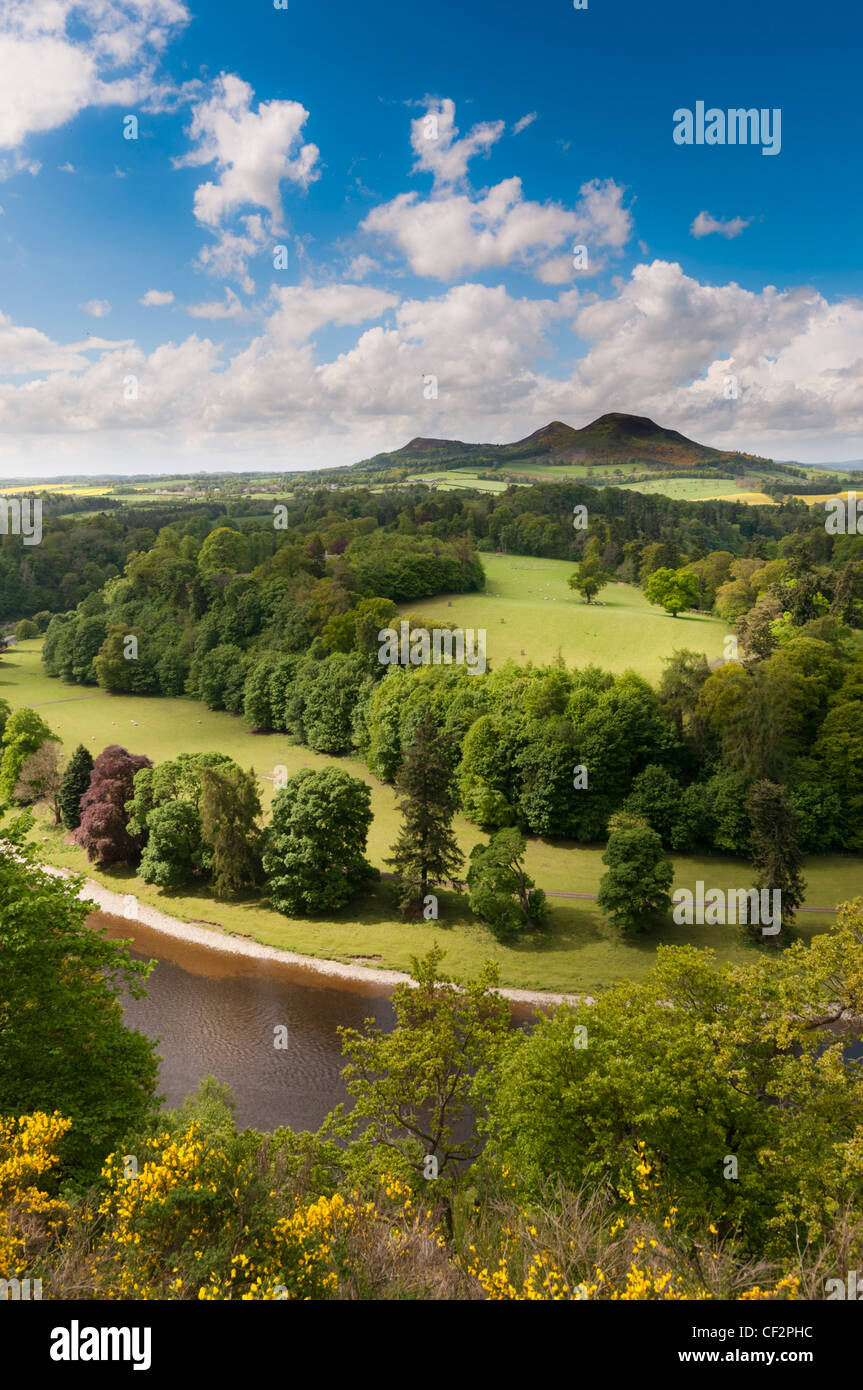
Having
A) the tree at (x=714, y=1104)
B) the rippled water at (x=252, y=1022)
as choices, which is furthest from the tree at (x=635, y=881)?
the tree at (x=714, y=1104)

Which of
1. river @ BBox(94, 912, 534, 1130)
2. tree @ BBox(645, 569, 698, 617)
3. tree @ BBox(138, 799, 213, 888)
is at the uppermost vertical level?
tree @ BBox(645, 569, 698, 617)

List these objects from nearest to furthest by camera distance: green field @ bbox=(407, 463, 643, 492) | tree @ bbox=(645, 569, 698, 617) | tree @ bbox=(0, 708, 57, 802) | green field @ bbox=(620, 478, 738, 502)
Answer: tree @ bbox=(0, 708, 57, 802) < tree @ bbox=(645, 569, 698, 617) < green field @ bbox=(620, 478, 738, 502) < green field @ bbox=(407, 463, 643, 492)

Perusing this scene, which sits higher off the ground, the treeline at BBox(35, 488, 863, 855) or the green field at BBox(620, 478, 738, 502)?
the green field at BBox(620, 478, 738, 502)

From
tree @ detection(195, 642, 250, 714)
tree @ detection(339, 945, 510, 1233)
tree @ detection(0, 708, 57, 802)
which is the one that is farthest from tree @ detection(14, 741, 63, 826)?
tree @ detection(339, 945, 510, 1233)

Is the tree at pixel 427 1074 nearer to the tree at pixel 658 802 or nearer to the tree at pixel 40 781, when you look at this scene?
the tree at pixel 658 802

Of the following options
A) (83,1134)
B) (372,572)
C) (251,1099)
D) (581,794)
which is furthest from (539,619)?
(83,1134)

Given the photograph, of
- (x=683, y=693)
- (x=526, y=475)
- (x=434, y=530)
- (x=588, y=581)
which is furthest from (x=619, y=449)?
(x=683, y=693)

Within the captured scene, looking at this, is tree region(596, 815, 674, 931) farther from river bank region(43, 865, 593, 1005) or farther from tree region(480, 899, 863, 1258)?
tree region(480, 899, 863, 1258)
